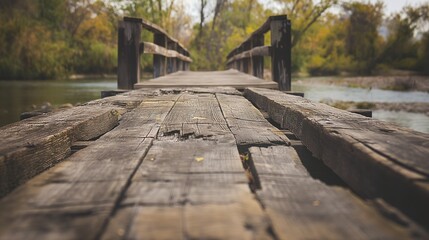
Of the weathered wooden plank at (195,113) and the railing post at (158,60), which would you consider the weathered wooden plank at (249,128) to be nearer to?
the weathered wooden plank at (195,113)

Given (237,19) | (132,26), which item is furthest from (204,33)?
(132,26)

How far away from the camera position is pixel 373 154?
1100mm

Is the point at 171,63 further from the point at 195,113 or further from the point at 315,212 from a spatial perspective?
the point at 315,212

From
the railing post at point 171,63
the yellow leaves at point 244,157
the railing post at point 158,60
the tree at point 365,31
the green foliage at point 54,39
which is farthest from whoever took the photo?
the tree at point 365,31

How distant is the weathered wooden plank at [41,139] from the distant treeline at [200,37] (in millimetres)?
13534

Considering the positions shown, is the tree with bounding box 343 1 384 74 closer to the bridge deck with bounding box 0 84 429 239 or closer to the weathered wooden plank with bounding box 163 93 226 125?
the weathered wooden plank with bounding box 163 93 226 125

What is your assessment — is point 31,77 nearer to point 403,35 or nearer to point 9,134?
point 9,134

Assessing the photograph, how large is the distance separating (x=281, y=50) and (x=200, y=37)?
2201cm

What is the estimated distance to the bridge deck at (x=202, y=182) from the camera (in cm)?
76

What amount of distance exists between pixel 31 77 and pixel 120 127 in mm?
14386

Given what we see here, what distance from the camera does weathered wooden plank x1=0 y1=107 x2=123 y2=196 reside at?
1.15 meters

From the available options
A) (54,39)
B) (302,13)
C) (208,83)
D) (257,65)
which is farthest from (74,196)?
(302,13)

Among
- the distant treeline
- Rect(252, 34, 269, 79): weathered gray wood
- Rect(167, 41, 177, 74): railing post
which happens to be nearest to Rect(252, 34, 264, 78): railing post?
Rect(252, 34, 269, 79): weathered gray wood

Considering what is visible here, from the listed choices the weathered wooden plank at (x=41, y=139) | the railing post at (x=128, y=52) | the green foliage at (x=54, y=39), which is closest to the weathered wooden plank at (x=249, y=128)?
the weathered wooden plank at (x=41, y=139)
